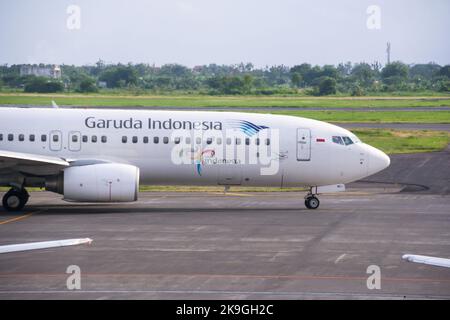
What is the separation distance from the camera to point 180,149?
104 ft

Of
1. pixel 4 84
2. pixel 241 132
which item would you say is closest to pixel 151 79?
pixel 4 84

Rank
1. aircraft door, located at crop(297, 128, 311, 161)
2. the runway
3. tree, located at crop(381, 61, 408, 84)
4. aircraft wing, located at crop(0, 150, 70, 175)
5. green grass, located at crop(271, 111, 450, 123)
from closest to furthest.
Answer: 1. the runway
2. aircraft wing, located at crop(0, 150, 70, 175)
3. aircraft door, located at crop(297, 128, 311, 161)
4. green grass, located at crop(271, 111, 450, 123)
5. tree, located at crop(381, 61, 408, 84)

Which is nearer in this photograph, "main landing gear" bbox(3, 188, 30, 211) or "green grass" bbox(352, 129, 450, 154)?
"main landing gear" bbox(3, 188, 30, 211)

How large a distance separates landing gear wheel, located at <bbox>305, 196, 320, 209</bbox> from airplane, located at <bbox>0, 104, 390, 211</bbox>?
4cm

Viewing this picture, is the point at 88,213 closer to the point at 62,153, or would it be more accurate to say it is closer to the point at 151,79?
the point at 62,153

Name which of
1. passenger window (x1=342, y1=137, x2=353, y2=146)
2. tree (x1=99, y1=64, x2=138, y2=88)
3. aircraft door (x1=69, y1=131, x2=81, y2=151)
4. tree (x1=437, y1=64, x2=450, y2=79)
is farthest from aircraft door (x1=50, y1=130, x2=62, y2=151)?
tree (x1=437, y1=64, x2=450, y2=79)

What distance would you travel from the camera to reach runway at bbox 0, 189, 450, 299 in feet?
63.3

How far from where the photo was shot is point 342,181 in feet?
107

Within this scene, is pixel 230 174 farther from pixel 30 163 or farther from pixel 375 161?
pixel 30 163

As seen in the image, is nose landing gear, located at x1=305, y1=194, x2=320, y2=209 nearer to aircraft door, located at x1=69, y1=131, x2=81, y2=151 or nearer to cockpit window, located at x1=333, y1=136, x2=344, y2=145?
cockpit window, located at x1=333, y1=136, x2=344, y2=145

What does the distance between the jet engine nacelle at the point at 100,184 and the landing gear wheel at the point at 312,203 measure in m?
6.45

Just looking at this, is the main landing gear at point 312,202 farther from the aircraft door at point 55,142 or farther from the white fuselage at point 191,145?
the aircraft door at point 55,142

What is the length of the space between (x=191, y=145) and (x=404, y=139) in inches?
1140

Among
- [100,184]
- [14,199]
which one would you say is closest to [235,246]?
[100,184]
